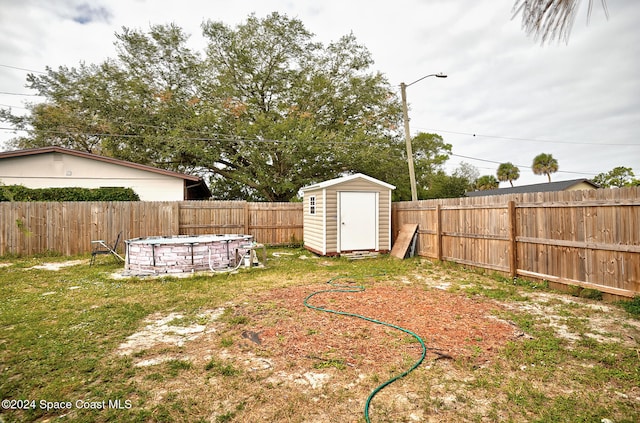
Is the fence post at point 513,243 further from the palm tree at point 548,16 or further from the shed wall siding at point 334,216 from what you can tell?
the palm tree at point 548,16

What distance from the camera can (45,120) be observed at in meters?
15.7

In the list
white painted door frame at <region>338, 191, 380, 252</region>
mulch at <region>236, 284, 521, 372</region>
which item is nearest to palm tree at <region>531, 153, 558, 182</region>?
white painted door frame at <region>338, 191, 380, 252</region>

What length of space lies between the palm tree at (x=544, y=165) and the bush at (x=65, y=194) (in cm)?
3579

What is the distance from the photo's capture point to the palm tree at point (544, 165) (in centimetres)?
3030

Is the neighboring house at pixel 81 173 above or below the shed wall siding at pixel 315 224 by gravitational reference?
above

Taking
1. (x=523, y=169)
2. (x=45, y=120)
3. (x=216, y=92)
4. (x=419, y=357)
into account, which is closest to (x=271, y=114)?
(x=216, y=92)

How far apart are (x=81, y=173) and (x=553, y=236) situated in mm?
14884

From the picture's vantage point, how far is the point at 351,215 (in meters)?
9.38

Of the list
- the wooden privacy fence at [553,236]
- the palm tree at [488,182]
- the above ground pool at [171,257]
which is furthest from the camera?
the palm tree at [488,182]

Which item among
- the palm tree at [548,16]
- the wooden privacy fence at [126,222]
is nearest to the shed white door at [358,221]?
the wooden privacy fence at [126,222]

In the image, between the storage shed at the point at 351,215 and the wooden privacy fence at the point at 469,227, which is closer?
the wooden privacy fence at the point at 469,227

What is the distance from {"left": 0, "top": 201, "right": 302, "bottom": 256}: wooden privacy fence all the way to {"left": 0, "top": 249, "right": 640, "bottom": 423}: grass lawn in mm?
4475

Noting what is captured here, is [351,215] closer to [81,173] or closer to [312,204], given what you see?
[312,204]

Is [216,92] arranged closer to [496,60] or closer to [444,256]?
[496,60]
